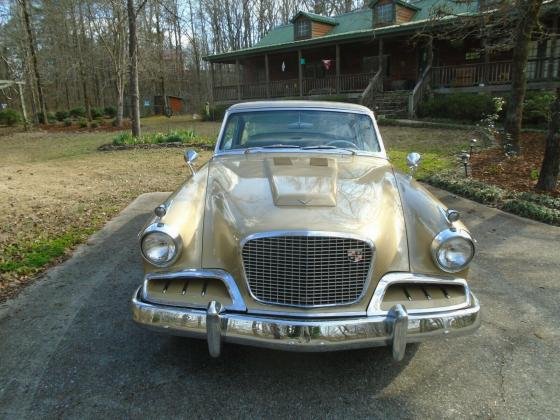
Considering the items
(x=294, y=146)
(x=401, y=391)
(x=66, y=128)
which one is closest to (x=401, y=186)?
(x=294, y=146)

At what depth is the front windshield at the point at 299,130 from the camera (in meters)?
4.20

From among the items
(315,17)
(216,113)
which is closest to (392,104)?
(315,17)

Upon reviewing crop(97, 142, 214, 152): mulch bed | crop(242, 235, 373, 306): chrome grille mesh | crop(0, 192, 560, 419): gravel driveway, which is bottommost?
crop(0, 192, 560, 419): gravel driveway

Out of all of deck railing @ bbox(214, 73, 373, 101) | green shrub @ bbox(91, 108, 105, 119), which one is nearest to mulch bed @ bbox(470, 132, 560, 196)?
deck railing @ bbox(214, 73, 373, 101)

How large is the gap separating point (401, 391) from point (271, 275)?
40.5 inches

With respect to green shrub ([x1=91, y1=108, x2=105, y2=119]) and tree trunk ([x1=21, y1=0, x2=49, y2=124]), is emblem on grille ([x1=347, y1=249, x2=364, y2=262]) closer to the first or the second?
tree trunk ([x1=21, y1=0, x2=49, y2=124])

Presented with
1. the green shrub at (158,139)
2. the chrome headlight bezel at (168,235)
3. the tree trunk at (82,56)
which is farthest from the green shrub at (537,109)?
the tree trunk at (82,56)

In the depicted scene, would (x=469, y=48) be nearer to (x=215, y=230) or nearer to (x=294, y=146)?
(x=294, y=146)

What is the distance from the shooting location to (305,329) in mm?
2422

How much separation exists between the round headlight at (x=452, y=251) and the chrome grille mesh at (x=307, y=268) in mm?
458

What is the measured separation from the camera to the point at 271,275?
2559 millimetres

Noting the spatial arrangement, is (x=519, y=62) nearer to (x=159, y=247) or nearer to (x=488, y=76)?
(x=488, y=76)

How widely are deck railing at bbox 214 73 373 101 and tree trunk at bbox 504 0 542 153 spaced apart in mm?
12491

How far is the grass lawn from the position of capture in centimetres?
505
